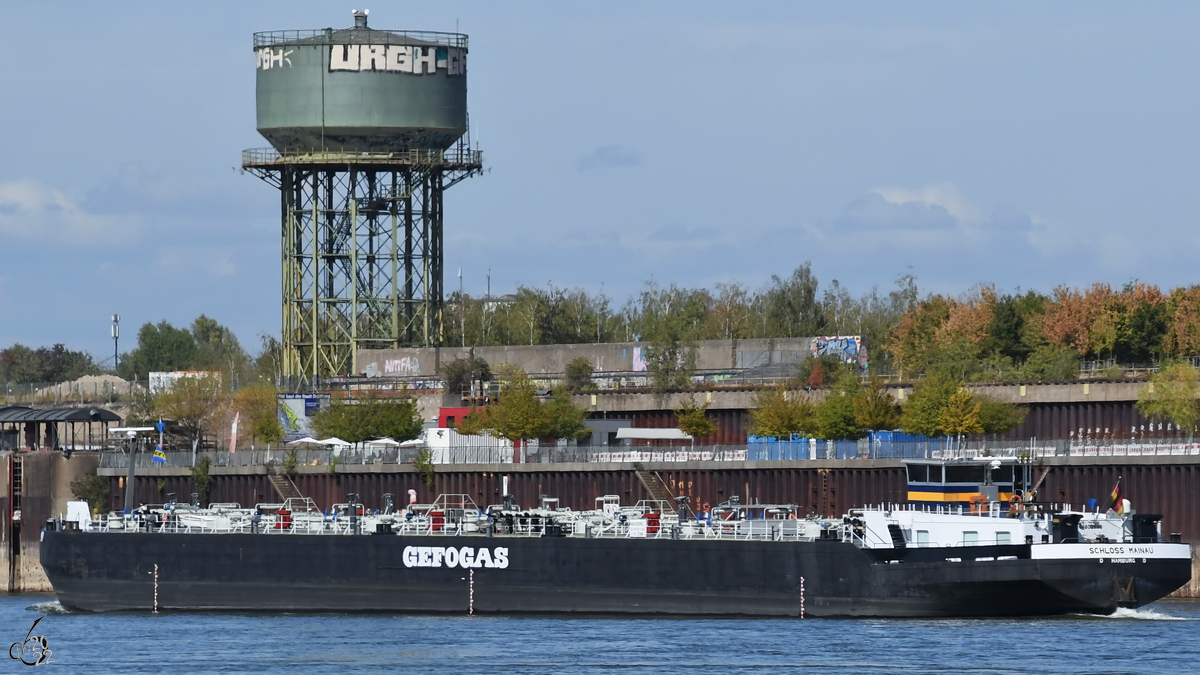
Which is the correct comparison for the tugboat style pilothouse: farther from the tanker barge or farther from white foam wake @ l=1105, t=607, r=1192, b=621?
white foam wake @ l=1105, t=607, r=1192, b=621

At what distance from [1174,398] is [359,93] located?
5771 centimetres

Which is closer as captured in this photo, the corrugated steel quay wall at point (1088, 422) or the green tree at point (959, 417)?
the green tree at point (959, 417)

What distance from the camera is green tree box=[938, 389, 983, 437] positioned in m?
114

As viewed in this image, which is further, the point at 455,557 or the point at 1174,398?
the point at 1174,398

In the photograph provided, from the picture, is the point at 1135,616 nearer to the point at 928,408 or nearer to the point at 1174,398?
the point at 1174,398

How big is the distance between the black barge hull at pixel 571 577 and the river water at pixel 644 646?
1320 millimetres

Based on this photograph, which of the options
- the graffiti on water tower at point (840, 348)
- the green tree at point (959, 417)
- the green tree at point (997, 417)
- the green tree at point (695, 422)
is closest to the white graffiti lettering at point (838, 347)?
the graffiti on water tower at point (840, 348)

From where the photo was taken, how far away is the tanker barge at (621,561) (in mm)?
82625

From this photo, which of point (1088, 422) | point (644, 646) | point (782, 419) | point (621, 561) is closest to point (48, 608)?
point (621, 561)

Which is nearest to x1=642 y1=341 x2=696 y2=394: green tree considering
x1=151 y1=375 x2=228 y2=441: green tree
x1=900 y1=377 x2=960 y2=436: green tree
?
x1=900 y1=377 x2=960 y2=436: green tree

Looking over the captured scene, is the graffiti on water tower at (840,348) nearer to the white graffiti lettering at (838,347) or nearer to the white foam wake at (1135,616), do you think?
the white graffiti lettering at (838,347)

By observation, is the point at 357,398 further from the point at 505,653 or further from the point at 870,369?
the point at 505,653

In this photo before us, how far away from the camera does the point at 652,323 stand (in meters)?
176

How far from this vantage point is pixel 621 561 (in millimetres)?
90000
